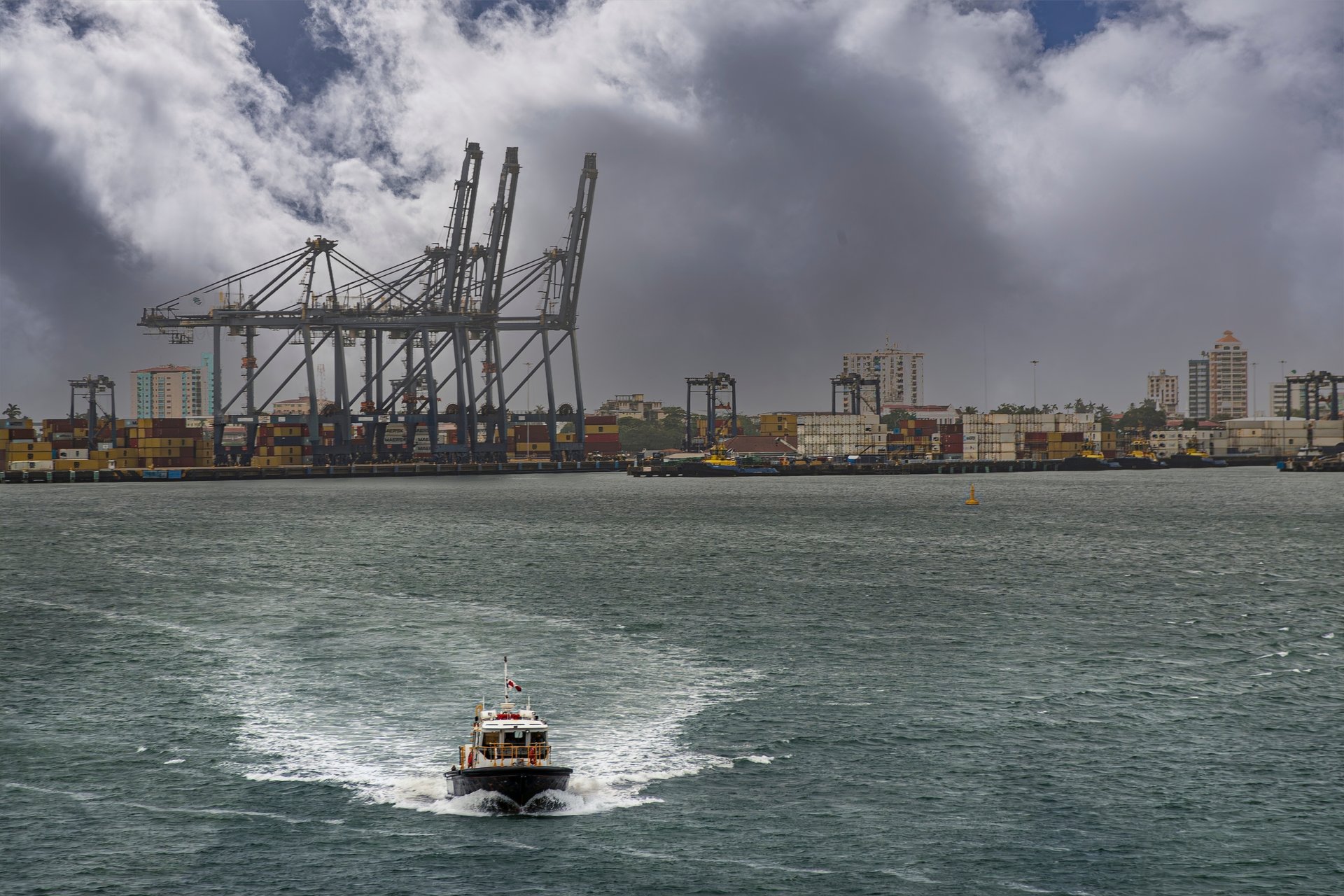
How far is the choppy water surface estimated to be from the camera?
66.4 ft

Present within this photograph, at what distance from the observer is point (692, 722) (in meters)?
28.5

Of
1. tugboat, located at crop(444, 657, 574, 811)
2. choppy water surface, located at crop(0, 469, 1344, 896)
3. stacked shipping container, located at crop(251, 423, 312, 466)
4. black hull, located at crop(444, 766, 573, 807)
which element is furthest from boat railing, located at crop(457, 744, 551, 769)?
stacked shipping container, located at crop(251, 423, 312, 466)

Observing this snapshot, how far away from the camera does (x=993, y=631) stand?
40.6 m

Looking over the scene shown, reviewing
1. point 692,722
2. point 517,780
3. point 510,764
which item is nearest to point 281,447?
point 692,722

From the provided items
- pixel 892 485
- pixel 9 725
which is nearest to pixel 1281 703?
pixel 9 725

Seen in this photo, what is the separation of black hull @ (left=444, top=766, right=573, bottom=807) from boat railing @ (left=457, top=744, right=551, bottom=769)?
16 centimetres

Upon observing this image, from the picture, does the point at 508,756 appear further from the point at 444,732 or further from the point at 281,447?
the point at 281,447

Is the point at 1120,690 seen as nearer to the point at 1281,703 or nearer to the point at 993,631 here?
the point at 1281,703

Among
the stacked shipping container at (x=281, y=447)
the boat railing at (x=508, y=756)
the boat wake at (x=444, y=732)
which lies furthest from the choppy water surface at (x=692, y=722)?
the stacked shipping container at (x=281, y=447)

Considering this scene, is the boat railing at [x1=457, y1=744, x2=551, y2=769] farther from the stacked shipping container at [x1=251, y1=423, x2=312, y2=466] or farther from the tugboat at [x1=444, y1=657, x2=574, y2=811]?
the stacked shipping container at [x1=251, y1=423, x2=312, y2=466]

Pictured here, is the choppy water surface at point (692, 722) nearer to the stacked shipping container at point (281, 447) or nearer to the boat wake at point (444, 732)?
the boat wake at point (444, 732)

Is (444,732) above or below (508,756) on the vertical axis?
below

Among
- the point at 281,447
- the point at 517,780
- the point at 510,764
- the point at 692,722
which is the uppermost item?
the point at 281,447

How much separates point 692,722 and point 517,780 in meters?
7.09
